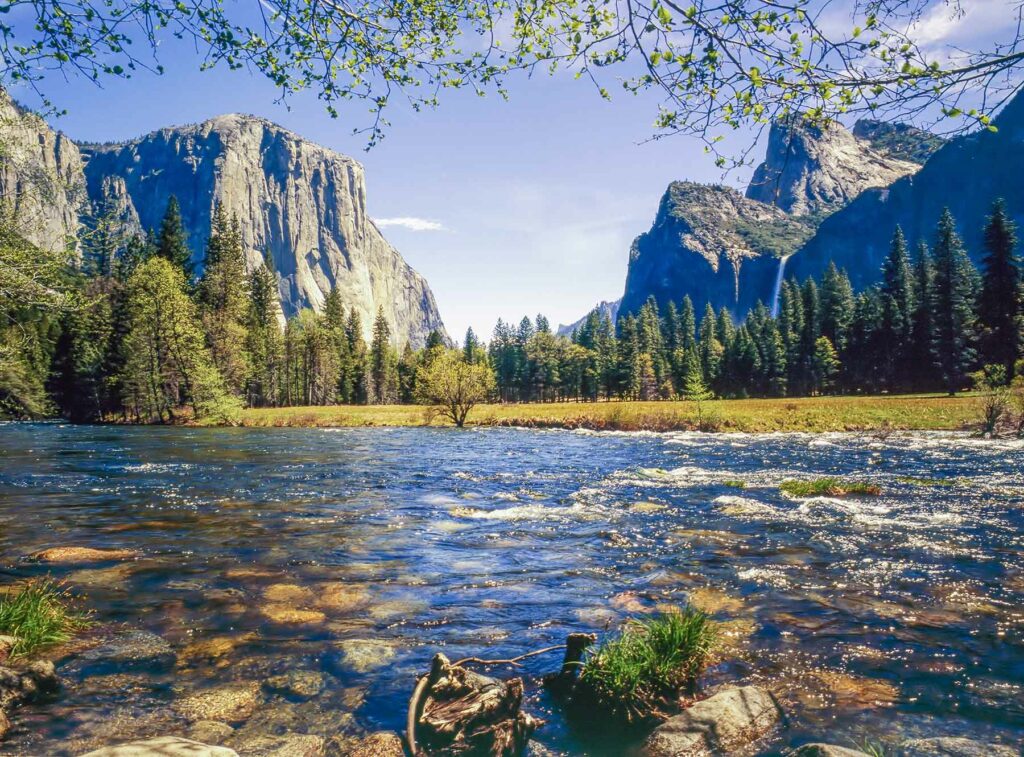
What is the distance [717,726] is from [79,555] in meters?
10.9

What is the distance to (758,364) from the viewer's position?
337 feet

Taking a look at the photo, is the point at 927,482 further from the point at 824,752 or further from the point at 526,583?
the point at 824,752

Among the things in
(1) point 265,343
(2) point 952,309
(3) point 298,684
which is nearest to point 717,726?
(3) point 298,684

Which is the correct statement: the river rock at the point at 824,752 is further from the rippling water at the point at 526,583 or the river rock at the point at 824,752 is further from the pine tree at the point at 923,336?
the pine tree at the point at 923,336

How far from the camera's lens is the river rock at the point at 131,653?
5996 millimetres

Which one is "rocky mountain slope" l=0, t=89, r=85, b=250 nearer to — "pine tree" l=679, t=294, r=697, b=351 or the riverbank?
the riverbank

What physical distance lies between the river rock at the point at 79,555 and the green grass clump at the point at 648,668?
896 centimetres

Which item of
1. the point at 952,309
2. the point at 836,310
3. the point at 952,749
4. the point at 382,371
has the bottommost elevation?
the point at 952,749

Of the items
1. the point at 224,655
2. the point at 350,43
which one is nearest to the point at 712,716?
the point at 224,655

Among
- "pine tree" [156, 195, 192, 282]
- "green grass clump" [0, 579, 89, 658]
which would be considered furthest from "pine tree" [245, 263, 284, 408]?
"green grass clump" [0, 579, 89, 658]

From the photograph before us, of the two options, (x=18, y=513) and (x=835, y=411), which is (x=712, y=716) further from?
(x=835, y=411)

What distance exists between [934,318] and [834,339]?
20.8 m

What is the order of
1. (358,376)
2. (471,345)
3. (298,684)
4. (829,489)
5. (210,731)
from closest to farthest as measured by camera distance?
(210,731), (298,684), (829,489), (358,376), (471,345)

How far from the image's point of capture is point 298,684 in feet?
18.7
